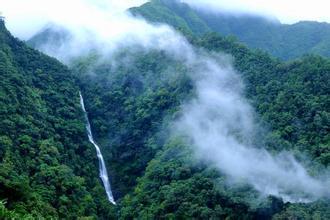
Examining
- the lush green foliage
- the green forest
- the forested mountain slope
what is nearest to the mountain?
the lush green foliage

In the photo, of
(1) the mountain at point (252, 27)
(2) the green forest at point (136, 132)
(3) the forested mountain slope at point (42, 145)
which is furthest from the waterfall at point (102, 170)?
(1) the mountain at point (252, 27)

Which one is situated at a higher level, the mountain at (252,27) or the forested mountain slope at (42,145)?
the mountain at (252,27)

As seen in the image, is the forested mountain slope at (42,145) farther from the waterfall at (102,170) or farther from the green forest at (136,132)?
the waterfall at (102,170)

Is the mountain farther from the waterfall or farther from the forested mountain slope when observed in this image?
the waterfall

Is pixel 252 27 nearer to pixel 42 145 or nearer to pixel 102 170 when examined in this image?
pixel 102 170

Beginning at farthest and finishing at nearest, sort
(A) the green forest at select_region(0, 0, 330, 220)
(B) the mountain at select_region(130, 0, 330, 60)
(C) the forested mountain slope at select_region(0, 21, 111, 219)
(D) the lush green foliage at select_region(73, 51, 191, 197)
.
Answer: (B) the mountain at select_region(130, 0, 330, 60) → (D) the lush green foliage at select_region(73, 51, 191, 197) → (A) the green forest at select_region(0, 0, 330, 220) → (C) the forested mountain slope at select_region(0, 21, 111, 219)

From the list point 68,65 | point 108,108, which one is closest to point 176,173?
point 108,108

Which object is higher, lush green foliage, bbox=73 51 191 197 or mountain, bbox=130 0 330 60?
mountain, bbox=130 0 330 60
